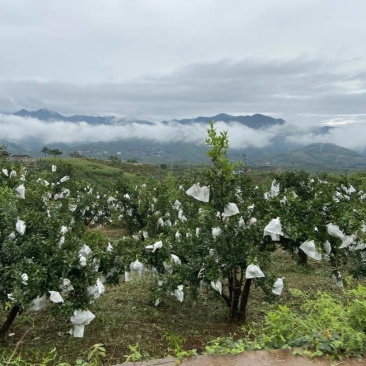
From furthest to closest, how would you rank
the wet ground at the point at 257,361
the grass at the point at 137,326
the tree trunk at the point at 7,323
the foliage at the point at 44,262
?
1. the grass at the point at 137,326
2. the tree trunk at the point at 7,323
3. the foliage at the point at 44,262
4. the wet ground at the point at 257,361

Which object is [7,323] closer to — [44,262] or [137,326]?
[44,262]

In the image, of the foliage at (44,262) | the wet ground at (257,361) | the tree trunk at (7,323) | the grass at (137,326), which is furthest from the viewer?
the grass at (137,326)

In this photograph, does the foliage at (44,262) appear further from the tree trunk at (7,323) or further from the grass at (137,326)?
the grass at (137,326)

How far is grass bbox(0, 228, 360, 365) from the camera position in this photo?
689cm

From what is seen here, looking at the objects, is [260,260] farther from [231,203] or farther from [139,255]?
[139,255]

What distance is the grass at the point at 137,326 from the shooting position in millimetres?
6892

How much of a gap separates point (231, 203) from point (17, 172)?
650 cm

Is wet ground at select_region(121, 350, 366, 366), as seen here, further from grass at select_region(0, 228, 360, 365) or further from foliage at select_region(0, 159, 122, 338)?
foliage at select_region(0, 159, 122, 338)

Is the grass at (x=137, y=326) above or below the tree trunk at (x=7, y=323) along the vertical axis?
below

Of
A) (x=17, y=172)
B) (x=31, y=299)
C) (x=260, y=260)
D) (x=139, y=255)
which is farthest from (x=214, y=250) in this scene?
(x=17, y=172)

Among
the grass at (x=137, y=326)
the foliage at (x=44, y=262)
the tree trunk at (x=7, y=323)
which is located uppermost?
the foliage at (x=44, y=262)

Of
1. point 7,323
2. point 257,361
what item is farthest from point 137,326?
point 257,361

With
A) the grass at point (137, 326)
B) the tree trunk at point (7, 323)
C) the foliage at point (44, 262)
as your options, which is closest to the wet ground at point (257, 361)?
the grass at point (137, 326)

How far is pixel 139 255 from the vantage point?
7.44 metres
